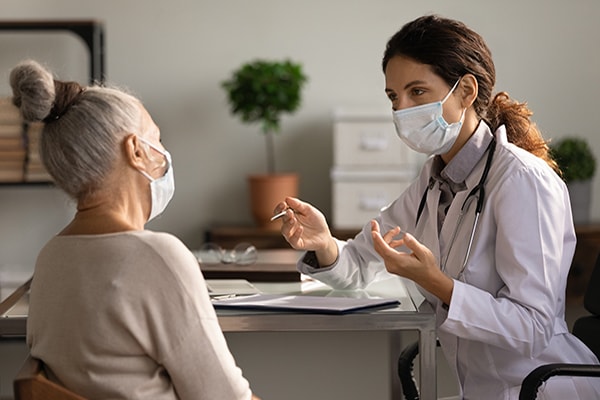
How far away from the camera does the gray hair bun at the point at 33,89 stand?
4.79 feet

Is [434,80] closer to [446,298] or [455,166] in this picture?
[455,166]

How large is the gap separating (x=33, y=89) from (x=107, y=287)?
322mm

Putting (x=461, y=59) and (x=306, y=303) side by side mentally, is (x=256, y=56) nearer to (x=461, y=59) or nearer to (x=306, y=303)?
(x=461, y=59)

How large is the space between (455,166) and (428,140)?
0.27 ft

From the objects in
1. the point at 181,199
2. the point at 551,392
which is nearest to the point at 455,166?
the point at 551,392

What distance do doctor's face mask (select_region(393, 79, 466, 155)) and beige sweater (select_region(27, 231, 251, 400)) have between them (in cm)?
79

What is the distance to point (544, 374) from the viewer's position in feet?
5.74

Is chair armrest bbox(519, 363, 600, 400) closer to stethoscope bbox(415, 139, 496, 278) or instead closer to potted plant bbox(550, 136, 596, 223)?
stethoscope bbox(415, 139, 496, 278)

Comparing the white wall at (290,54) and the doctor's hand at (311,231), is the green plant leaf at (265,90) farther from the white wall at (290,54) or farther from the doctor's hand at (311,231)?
the doctor's hand at (311,231)

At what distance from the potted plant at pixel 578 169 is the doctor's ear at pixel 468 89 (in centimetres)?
185

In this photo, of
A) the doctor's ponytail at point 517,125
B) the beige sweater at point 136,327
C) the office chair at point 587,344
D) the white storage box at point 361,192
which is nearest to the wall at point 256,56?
the white storage box at point 361,192

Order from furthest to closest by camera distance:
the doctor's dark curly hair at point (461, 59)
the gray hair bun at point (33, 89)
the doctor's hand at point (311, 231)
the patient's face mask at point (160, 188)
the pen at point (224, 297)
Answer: the doctor's hand at point (311, 231)
the doctor's dark curly hair at point (461, 59)
the pen at point (224, 297)
the patient's face mask at point (160, 188)
the gray hair bun at point (33, 89)

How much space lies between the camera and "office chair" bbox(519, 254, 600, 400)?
175cm

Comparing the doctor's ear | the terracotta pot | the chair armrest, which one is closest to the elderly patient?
the chair armrest
